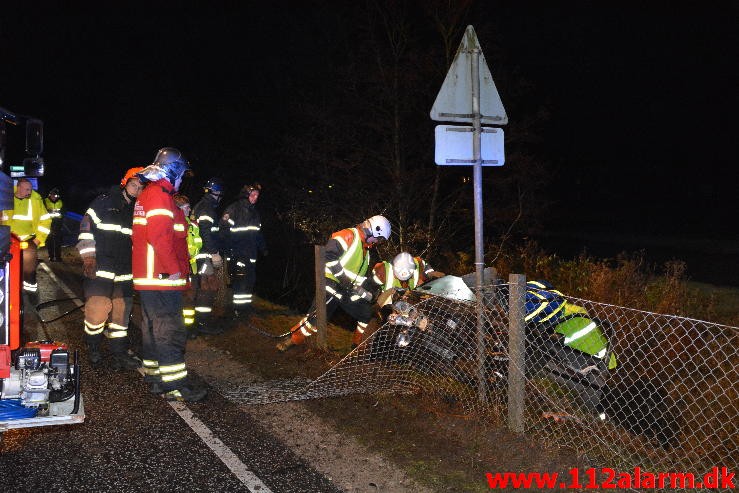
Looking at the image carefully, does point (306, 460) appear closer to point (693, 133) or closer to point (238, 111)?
point (238, 111)

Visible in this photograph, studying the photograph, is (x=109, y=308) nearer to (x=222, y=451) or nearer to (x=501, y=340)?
(x=222, y=451)

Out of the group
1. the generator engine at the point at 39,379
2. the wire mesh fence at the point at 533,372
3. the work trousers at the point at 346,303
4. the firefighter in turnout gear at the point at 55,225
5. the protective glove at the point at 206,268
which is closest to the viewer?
the generator engine at the point at 39,379

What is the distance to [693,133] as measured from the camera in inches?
1420

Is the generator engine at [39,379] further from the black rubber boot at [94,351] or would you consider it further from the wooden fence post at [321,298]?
the wooden fence post at [321,298]

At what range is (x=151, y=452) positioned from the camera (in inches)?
189

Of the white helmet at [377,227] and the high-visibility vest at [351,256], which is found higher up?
the white helmet at [377,227]

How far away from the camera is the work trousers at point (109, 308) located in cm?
707

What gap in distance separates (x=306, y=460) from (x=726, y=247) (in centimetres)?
2097

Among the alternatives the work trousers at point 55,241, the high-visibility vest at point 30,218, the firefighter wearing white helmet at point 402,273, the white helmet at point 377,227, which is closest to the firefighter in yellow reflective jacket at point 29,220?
the high-visibility vest at point 30,218

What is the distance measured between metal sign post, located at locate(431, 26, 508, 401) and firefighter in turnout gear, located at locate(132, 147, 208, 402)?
7.64ft

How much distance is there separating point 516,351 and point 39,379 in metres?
3.19

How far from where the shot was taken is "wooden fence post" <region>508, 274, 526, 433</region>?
16.1ft

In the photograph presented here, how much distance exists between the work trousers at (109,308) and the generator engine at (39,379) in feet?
7.63

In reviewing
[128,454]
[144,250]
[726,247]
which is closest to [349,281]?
[144,250]
